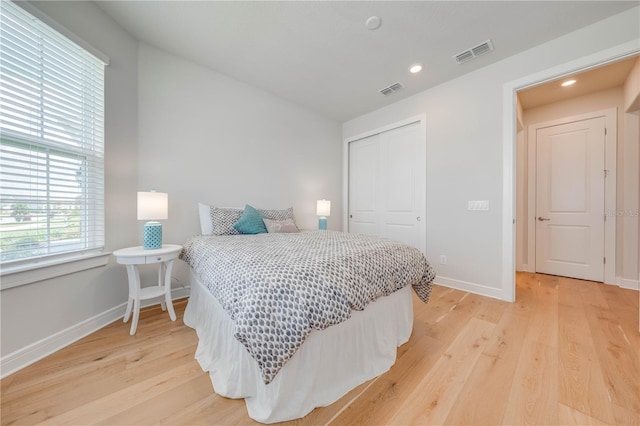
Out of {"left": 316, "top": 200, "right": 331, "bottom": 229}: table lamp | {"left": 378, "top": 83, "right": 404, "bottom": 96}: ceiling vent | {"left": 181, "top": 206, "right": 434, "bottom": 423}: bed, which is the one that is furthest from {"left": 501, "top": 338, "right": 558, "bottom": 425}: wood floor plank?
{"left": 378, "top": 83, "right": 404, "bottom": 96}: ceiling vent

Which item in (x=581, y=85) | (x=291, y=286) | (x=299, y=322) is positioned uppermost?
(x=581, y=85)

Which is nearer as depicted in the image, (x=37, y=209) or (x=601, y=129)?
(x=37, y=209)

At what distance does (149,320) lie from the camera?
6.37 feet

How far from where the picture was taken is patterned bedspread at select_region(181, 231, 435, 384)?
91 cm

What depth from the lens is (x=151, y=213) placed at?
1.87 meters

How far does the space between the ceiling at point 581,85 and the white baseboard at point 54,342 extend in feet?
15.4

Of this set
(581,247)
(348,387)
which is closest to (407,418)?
(348,387)

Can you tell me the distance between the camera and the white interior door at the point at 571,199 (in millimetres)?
3002

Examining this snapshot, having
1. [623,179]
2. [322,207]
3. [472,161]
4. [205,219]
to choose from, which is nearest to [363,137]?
[322,207]

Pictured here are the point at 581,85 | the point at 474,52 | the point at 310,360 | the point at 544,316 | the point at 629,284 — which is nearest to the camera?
the point at 310,360

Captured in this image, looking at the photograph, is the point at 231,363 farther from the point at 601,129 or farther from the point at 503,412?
the point at 601,129

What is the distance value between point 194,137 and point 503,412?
10.7 ft

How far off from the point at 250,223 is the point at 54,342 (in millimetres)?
1586

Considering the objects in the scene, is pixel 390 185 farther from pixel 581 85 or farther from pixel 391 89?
pixel 581 85
